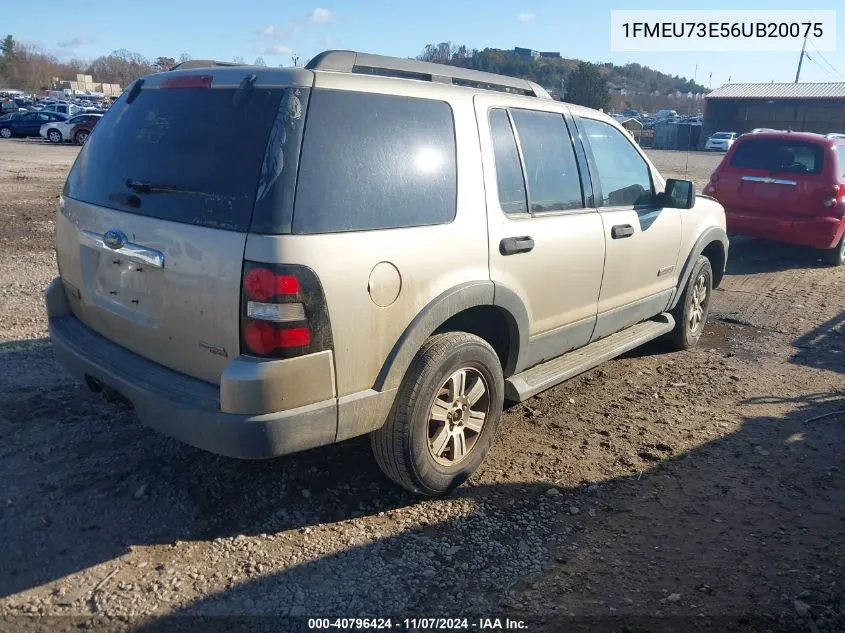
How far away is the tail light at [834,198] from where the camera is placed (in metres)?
9.14

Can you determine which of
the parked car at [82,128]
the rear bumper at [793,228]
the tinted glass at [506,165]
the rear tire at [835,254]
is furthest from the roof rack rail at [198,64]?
the parked car at [82,128]

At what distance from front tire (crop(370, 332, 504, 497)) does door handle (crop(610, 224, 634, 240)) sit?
1.42 metres

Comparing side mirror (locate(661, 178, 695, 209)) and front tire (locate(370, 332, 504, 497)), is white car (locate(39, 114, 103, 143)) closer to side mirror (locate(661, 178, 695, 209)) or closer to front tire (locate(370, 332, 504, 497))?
side mirror (locate(661, 178, 695, 209))

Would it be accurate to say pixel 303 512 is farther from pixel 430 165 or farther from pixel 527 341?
pixel 430 165

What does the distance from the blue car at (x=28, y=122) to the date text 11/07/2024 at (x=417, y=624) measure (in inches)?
1453

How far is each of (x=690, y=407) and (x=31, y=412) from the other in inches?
171

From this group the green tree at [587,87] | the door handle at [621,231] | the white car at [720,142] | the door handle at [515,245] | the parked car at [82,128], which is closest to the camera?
the door handle at [515,245]

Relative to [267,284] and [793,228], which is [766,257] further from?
[267,284]

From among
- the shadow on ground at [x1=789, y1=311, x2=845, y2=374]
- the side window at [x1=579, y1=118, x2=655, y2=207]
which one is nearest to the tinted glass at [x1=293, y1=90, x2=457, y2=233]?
the side window at [x1=579, y1=118, x2=655, y2=207]

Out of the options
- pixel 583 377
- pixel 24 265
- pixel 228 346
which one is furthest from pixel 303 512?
pixel 24 265

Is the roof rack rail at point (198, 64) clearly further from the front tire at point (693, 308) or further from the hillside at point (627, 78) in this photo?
the hillside at point (627, 78)

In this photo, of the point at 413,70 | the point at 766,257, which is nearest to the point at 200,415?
the point at 413,70

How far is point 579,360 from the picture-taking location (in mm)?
4473

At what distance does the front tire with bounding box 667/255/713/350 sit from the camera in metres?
5.88
